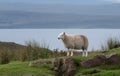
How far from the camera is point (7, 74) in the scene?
651 inches

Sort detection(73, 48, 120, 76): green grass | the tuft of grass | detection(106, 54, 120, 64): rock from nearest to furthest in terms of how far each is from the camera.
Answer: detection(73, 48, 120, 76): green grass < detection(106, 54, 120, 64): rock < the tuft of grass

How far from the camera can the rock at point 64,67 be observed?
16.9m

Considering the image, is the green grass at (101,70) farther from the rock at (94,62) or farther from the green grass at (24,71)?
the green grass at (24,71)

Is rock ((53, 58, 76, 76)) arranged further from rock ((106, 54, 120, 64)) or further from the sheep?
the sheep

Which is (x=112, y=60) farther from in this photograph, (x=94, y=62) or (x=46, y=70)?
(x=46, y=70)

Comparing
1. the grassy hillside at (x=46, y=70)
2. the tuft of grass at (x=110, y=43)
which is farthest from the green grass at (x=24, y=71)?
the tuft of grass at (x=110, y=43)

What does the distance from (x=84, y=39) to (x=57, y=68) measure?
3.69m

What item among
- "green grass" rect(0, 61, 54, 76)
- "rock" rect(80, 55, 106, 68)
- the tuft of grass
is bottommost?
"green grass" rect(0, 61, 54, 76)

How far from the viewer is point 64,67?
17031 millimetres

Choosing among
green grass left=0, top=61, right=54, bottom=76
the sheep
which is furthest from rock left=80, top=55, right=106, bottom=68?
the sheep

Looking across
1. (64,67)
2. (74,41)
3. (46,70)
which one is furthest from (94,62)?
(74,41)

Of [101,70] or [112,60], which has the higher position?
[112,60]

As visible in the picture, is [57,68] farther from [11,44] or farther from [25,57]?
[11,44]

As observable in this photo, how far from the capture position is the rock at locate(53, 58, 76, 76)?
16888mm
